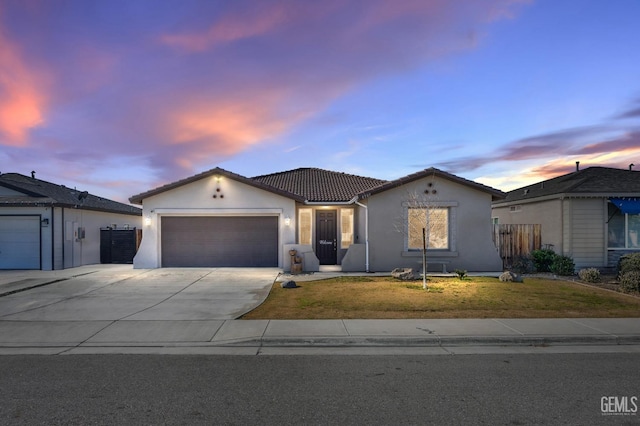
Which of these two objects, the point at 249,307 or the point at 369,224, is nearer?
the point at 249,307

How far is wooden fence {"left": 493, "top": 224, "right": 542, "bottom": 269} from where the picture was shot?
1709cm

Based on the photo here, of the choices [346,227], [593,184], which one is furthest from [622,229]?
[346,227]

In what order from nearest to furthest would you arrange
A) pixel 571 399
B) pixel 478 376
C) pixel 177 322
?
pixel 571 399 < pixel 478 376 < pixel 177 322

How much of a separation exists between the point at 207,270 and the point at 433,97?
505 inches

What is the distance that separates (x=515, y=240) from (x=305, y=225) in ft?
32.6

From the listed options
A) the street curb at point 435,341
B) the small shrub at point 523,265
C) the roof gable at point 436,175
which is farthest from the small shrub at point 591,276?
the street curb at point 435,341

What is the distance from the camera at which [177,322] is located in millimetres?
8031

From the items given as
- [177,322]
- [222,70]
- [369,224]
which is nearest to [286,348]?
[177,322]

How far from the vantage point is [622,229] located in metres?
16.3

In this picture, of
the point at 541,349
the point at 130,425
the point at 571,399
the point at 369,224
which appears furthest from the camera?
the point at 369,224

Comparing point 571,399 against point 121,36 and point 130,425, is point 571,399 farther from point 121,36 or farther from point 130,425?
point 121,36

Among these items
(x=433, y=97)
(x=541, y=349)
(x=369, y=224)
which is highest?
(x=433, y=97)

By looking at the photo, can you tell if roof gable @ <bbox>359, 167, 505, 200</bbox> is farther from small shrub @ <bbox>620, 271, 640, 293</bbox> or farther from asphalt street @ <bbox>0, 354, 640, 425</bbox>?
asphalt street @ <bbox>0, 354, 640, 425</bbox>

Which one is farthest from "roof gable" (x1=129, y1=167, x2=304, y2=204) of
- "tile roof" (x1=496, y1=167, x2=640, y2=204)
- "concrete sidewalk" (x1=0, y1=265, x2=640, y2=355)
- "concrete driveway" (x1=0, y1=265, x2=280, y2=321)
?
"tile roof" (x1=496, y1=167, x2=640, y2=204)
